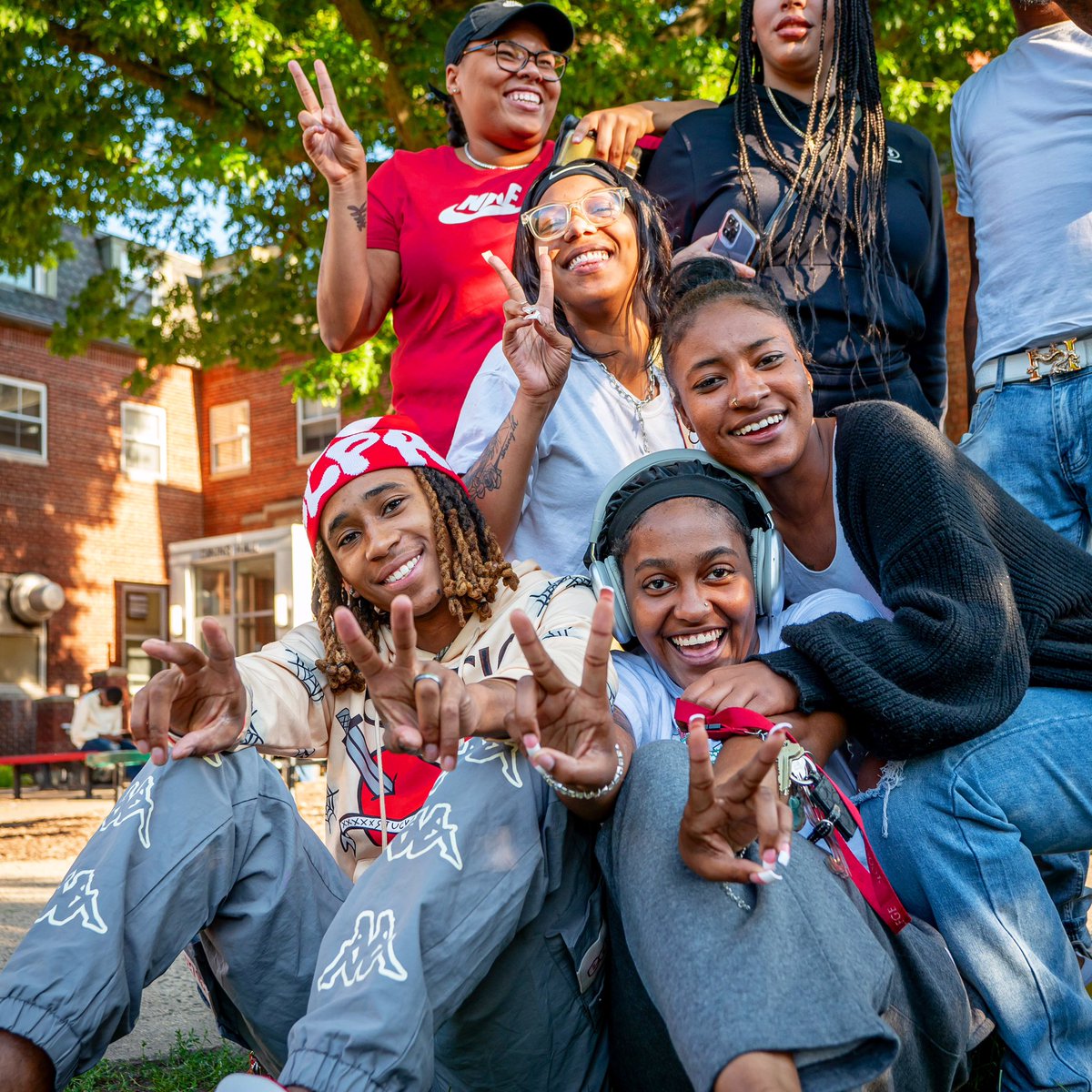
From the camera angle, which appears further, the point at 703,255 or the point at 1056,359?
the point at 1056,359

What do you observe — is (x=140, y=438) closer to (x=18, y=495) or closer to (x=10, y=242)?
(x=18, y=495)

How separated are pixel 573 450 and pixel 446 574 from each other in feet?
1.82

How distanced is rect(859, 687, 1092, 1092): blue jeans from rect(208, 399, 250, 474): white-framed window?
68.9ft

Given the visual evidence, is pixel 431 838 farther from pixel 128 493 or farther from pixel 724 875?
pixel 128 493

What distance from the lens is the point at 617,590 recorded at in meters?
2.61

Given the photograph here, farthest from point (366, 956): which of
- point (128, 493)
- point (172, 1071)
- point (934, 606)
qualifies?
point (128, 493)

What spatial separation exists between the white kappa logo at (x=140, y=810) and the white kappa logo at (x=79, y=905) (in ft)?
0.33

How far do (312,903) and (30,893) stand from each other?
4746 mm

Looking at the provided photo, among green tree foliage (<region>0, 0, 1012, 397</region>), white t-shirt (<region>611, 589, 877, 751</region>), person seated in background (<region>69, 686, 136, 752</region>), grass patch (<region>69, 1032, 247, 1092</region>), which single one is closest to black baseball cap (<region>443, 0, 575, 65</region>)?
white t-shirt (<region>611, 589, 877, 751</region>)

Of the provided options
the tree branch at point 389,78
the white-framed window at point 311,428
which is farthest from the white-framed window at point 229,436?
the tree branch at point 389,78

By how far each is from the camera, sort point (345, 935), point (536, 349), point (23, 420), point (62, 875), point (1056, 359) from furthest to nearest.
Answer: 1. point (23, 420)
2. point (62, 875)
3. point (1056, 359)
4. point (536, 349)
5. point (345, 935)

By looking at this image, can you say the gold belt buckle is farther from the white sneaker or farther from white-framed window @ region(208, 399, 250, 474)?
white-framed window @ region(208, 399, 250, 474)

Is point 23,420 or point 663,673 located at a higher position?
point 23,420

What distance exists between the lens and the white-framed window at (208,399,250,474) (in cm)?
2228
